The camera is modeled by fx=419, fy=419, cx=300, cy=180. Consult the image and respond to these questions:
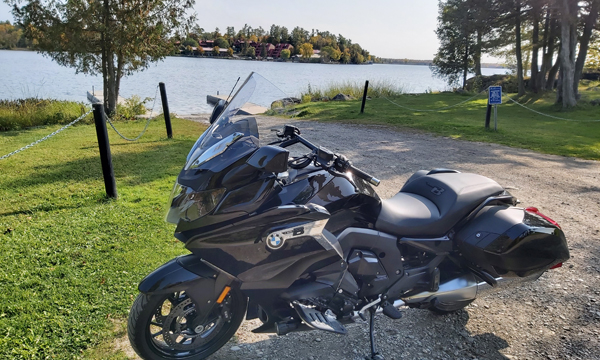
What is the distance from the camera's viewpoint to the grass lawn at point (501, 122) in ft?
34.8

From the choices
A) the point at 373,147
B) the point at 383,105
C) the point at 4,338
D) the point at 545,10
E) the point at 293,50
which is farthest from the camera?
the point at 293,50

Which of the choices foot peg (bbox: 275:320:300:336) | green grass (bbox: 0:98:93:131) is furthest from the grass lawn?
foot peg (bbox: 275:320:300:336)

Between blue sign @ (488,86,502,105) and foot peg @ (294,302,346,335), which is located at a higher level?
blue sign @ (488,86,502,105)

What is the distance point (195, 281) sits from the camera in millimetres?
2330

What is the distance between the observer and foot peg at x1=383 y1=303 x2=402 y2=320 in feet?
8.70

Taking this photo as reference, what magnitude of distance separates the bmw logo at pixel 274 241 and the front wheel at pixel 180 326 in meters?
0.42

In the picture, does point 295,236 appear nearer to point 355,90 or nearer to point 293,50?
point 355,90

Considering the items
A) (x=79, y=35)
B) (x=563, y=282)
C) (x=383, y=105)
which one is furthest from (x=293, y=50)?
(x=563, y=282)

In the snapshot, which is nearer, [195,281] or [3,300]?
[195,281]

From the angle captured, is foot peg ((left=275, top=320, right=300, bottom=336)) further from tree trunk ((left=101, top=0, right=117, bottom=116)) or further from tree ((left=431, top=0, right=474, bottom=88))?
tree ((left=431, top=0, right=474, bottom=88))

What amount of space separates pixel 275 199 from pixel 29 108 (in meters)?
12.5

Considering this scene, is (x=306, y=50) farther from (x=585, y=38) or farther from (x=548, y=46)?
(x=585, y=38)

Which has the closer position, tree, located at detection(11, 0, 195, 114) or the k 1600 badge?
the k 1600 badge

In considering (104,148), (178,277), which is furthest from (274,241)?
(104,148)
